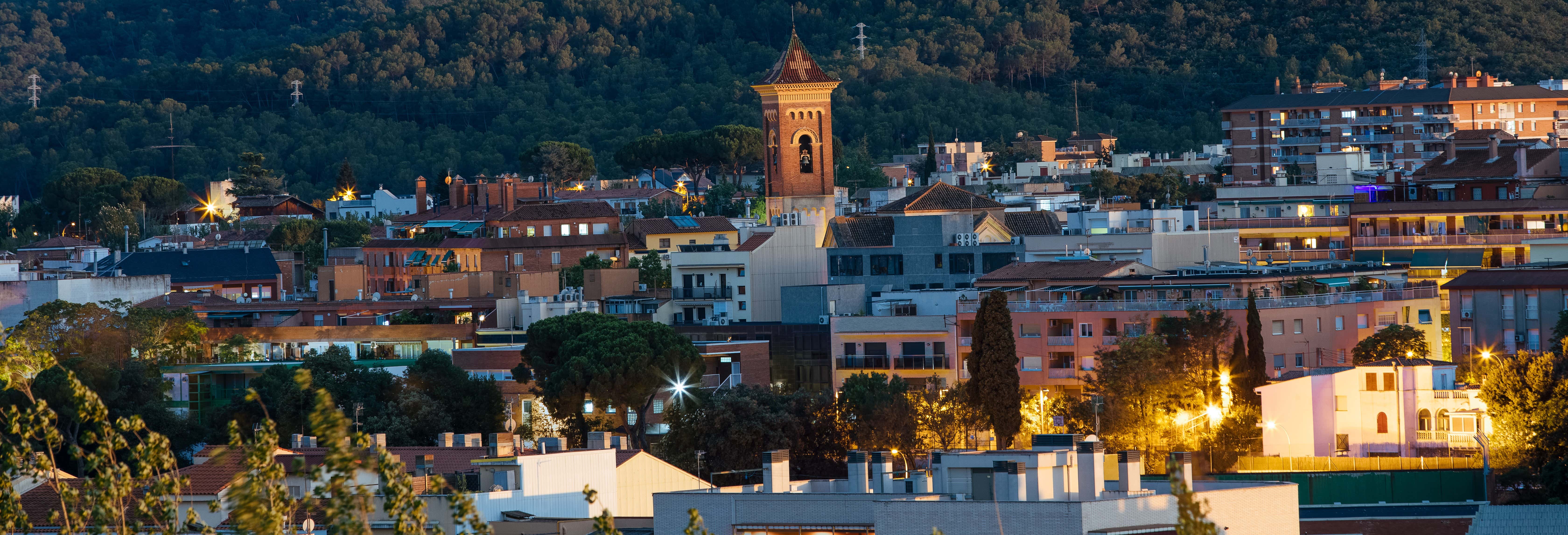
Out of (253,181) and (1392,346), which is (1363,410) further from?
(253,181)

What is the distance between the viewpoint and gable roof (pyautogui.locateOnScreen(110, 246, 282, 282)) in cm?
7488

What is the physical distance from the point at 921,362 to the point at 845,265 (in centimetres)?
1151

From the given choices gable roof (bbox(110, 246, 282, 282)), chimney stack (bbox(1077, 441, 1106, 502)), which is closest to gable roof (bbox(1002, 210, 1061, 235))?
gable roof (bbox(110, 246, 282, 282))

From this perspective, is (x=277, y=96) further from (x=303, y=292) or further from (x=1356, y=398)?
(x=1356, y=398)

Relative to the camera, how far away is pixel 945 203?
65.8 meters

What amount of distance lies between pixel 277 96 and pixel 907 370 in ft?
320

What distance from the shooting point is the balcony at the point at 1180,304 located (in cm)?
4503

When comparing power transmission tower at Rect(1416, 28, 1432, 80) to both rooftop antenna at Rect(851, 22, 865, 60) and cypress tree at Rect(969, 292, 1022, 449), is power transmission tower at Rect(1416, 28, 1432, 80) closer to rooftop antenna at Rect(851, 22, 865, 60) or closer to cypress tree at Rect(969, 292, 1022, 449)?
rooftop antenna at Rect(851, 22, 865, 60)

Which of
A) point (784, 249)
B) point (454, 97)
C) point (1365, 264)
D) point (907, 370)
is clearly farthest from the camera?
point (454, 97)

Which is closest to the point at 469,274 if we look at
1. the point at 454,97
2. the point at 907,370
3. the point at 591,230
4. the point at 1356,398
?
the point at 591,230

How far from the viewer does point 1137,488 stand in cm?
2230

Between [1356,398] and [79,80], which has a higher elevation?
[79,80]

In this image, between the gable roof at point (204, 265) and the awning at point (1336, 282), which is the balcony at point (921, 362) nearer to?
the awning at point (1336, 282)

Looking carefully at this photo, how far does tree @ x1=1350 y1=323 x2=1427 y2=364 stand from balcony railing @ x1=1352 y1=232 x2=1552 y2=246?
49.9 ft
